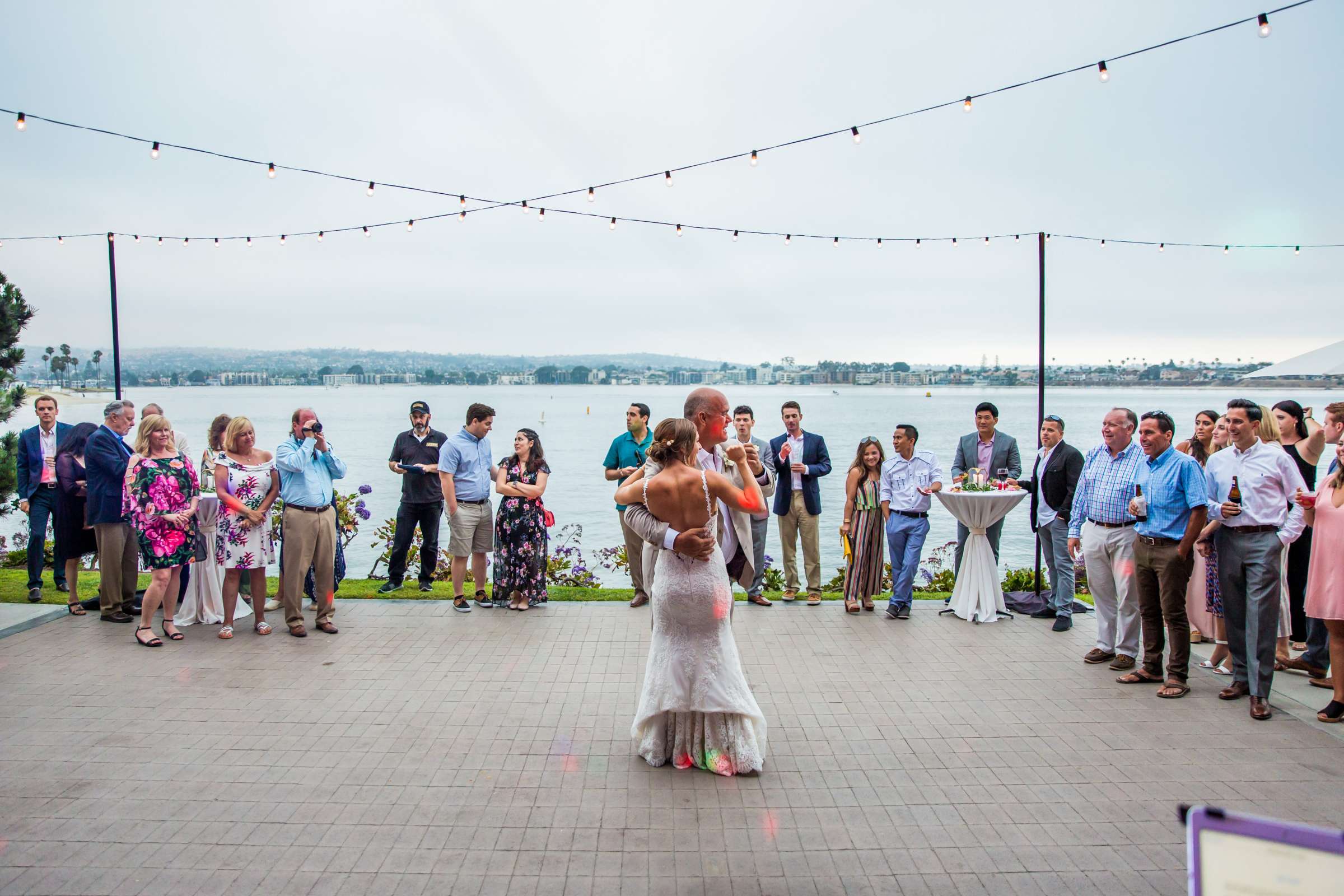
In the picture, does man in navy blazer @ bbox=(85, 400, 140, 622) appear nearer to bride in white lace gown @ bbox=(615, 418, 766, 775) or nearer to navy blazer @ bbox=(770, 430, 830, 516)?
bride in white lace gown @ bbox=(615, 418, 766, 775)

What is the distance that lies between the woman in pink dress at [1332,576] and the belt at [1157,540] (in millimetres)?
752

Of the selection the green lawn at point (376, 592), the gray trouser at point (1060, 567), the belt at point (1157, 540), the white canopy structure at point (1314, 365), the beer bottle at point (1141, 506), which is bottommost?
the green lawn at point (376, 592)

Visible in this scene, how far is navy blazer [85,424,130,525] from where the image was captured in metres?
7.01

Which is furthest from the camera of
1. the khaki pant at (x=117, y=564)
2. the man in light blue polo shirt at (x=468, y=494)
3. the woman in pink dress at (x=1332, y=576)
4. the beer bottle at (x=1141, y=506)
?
the man in light blue polo shirt at (x=468, y=494)

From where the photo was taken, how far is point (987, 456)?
830 cm

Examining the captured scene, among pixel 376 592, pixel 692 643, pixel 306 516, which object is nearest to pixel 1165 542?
pixel 692 643

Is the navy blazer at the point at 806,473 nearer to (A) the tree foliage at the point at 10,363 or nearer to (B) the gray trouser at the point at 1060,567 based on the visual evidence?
(B) the gray trouser at the point at 1060,567

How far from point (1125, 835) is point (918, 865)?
104 cm

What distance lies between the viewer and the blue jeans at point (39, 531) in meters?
8.16

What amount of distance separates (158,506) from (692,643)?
15.9 feet

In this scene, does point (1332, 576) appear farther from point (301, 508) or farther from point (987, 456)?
point (301, 508)

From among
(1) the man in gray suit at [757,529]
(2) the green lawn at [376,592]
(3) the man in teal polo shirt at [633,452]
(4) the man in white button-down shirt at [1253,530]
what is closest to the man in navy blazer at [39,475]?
(2) the green lawn at [376,592]

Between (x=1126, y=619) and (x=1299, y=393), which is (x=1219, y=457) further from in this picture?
(x=1299, y=393)

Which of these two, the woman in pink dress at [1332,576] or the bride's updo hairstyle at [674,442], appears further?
the woman in pink dress at [1332,576]
